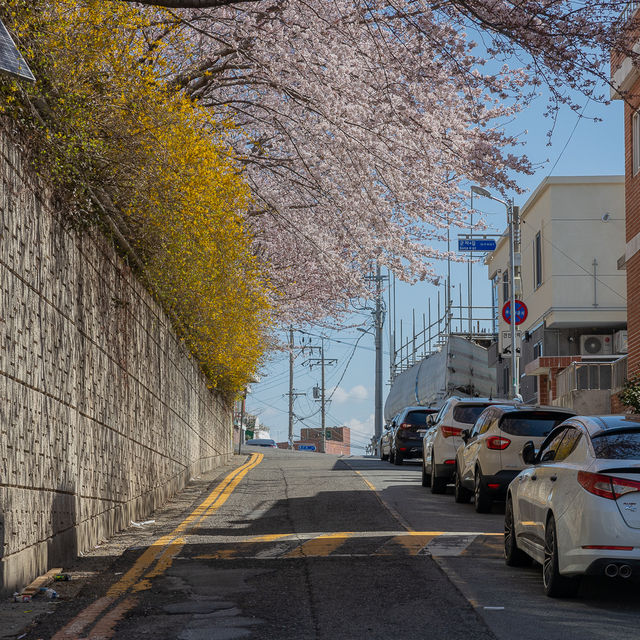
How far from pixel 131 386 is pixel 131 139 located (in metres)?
3.90

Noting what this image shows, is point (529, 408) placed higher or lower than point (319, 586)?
higher

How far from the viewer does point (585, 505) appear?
779 cm

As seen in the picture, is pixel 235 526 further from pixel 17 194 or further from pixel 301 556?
pixel 17 194

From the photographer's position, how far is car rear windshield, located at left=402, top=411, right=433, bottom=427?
98.0 ft

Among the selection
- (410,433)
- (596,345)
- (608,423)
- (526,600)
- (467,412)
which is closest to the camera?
(526,600)

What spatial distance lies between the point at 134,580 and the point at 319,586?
166cm

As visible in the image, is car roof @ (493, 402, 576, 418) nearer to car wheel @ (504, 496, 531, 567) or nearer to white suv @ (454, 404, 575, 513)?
white suv @ (454, 404, 575, 513)

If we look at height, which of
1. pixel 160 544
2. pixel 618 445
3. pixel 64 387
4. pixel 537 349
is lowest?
pixel 160 544

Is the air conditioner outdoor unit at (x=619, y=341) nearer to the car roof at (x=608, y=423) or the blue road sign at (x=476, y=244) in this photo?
the blue road sign at (x=476, y=244)

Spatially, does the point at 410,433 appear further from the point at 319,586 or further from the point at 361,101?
the point at 319,586

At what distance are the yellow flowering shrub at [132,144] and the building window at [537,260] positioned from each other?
25619 millimetres

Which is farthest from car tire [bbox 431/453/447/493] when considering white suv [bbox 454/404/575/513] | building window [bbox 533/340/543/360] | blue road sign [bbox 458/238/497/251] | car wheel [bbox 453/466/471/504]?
building window [bbox 533/340/543/360]

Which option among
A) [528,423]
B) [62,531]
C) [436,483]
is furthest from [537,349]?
[62,531]

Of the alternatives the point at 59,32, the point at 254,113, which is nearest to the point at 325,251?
the point at 254,113
